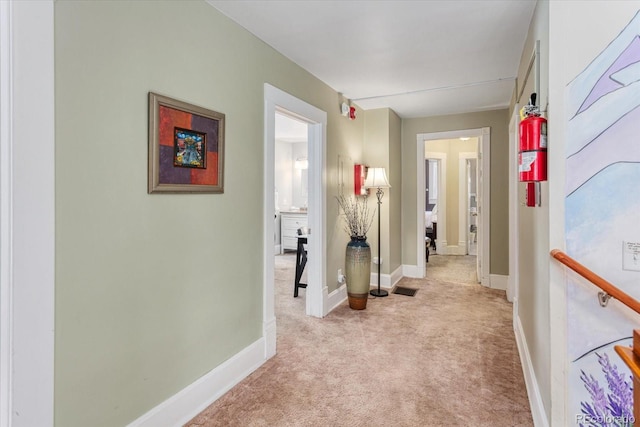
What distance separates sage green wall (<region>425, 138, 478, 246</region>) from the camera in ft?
24.0

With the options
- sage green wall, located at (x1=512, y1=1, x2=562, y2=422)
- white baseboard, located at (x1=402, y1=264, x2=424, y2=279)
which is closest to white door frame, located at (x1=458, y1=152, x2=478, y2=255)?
white baseboard, located at (x1=402, y1=264, x2=424, y2=279)

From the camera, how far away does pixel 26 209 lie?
1.28 meters

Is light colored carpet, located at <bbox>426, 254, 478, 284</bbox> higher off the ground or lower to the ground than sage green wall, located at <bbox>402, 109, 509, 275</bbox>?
lower

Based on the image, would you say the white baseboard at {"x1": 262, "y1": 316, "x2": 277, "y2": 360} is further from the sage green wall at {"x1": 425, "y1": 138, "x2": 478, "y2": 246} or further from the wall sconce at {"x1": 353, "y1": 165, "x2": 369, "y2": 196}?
the sage green wall at {"x1": 425, "y1": 138, "x2": 478, "y2": 246}

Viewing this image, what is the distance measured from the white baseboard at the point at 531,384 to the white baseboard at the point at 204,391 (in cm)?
175

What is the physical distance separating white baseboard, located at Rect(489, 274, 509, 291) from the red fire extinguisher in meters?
3.32

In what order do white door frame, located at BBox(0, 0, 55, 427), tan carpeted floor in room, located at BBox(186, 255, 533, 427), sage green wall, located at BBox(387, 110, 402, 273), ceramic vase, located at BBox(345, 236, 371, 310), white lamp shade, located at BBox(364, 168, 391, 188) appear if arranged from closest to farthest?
white door frame, located at BBox(0, 0, 55, 427) → tan carpeted floor in room, located at BBox(186, 255, 533, 427) → ceramic vase, located at BBox(345, 236, 371, 310) → white lamp shade, located at BBox(364, 168, 391, 188) → sage green wall, located at BBox(387, 110, 402, 273)

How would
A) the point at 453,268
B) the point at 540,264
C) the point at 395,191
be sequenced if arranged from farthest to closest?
the point at 453,268, the point at 395,191, the point at 540,264

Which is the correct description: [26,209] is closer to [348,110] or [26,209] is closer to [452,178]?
[348,110]

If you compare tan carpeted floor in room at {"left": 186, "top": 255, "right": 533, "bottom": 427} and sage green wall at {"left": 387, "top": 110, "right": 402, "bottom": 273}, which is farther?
sage green wall at {"left": 387, "top": 110, "right": 402, "bottom": 273}

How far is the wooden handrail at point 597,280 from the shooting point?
127cm

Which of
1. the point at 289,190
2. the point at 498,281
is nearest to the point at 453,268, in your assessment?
the point at 498,281

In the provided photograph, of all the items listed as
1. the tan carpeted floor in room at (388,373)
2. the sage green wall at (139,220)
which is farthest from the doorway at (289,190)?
the sage green wall at (139,220)

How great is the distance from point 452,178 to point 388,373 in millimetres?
5728
